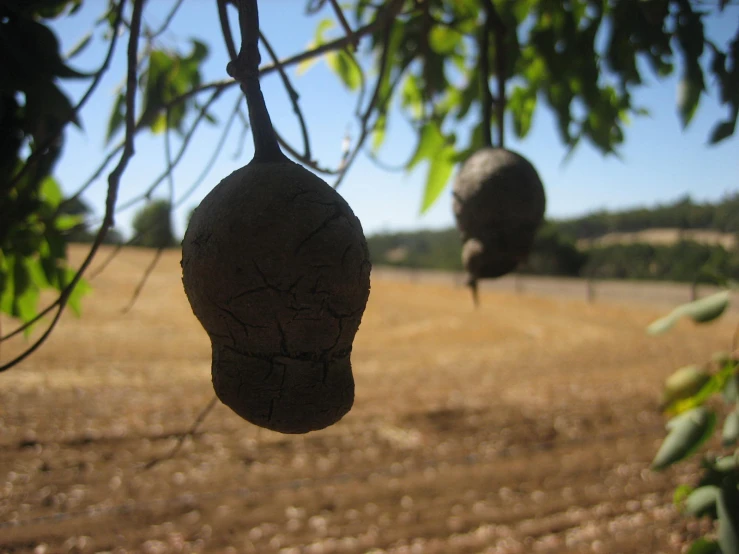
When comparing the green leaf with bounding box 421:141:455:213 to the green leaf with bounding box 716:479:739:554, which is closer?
the green leaf with bounding box 716:479:739:554

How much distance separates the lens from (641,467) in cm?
712

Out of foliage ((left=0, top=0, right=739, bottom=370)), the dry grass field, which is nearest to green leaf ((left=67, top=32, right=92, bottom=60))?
foliage ((left=0, top=0, right=739, bottom=370))

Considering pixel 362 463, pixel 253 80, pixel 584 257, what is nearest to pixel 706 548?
pixel 253 80

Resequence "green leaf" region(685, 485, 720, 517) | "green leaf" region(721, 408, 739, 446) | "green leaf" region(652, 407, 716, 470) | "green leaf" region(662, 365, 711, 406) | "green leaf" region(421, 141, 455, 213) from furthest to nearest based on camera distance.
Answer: "green leaf" region(421, 141, 455, 213) < "green leaf" region(662, 365, 711, 406) < "green leaf" region(721, 408, 739, 446) < "green leaf" region(652, 407, 716, 470) < "green leaf" region(685, 485, 720, 517)

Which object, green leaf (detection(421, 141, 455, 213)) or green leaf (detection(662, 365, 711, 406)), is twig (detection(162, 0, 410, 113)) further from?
green leaf (detection(662, 365, 711, 406))

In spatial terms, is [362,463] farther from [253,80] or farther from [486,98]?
[253,80]

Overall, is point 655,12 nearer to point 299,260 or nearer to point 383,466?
point 299,260

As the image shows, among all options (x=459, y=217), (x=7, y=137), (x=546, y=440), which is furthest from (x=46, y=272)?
(x=546, y=440)

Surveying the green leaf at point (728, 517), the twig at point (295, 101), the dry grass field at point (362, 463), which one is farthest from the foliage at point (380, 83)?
the dry grass field at point (362, 463)

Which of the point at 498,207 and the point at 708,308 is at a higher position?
the point at 498,207

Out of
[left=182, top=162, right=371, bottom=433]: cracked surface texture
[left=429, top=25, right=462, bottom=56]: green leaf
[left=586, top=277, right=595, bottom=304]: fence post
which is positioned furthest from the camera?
[left=586, top=277, right=595, bottom=304]: fence post

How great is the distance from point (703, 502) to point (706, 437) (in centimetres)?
17

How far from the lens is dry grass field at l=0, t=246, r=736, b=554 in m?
5.61

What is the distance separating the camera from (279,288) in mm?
689
